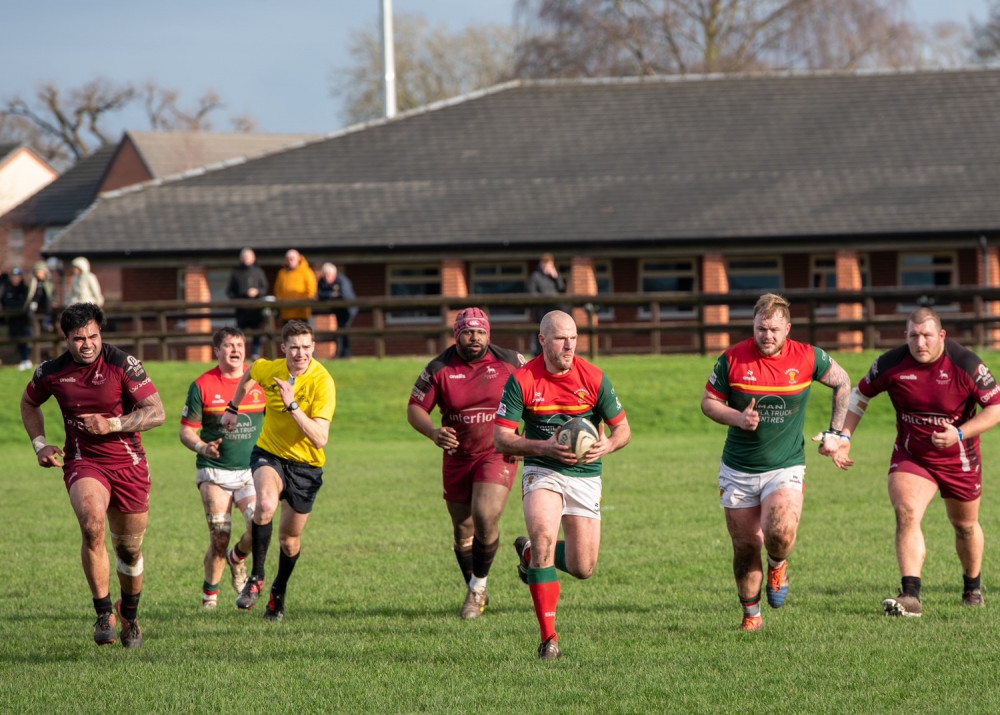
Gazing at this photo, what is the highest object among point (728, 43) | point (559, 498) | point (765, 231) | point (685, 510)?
point (728, 43)

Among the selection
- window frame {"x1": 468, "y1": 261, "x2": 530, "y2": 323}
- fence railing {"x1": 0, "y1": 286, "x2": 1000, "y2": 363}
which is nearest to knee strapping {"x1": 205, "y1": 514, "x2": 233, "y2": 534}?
fence railing {"x1": 0, "y1": 286, "x2": 1000, "y2": 363}

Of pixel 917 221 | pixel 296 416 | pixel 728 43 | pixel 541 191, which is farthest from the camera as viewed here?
pixel 728 43

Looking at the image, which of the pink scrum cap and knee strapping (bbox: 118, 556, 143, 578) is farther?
the pink scrum cap

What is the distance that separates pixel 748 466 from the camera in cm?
902

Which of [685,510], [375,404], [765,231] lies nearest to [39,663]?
[685,510]

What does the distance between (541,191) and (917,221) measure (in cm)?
984

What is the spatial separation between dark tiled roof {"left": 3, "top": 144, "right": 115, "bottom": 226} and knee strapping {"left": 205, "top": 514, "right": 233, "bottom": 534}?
6430 centimetres

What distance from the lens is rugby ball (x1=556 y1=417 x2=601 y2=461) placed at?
329 inches

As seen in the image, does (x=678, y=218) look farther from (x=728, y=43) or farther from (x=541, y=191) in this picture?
(x=728, y=43)

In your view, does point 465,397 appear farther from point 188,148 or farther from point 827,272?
point 188,148

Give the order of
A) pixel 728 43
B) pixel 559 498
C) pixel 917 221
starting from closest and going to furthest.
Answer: pixel 559 498 → pixel 917 221 → pixel 728 43

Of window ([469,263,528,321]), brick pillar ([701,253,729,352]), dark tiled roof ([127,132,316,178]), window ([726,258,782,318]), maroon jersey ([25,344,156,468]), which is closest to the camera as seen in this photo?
maroon jersey ([25,344,156,468])

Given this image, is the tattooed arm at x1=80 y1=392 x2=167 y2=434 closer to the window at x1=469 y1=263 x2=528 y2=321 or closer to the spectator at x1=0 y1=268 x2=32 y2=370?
the spectator at x1=0 y1=268 x2=32 y2=370

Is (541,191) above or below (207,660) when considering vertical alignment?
above
